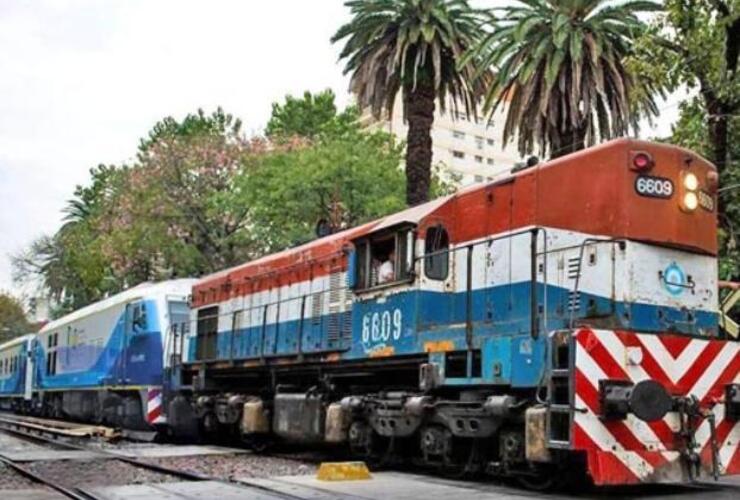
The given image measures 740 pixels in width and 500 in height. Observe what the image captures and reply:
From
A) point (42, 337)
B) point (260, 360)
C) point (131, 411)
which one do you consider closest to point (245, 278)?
point (260, 360)

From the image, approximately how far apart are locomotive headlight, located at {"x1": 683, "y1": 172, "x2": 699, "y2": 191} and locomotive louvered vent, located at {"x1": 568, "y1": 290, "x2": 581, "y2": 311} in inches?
66.4

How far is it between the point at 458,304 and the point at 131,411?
12.1m

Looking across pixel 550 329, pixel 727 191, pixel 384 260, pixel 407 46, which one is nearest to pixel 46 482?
pixel 384 260

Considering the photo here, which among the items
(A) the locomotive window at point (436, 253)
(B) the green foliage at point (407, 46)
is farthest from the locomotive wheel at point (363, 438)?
(B) the green foliage at point (407, 46)

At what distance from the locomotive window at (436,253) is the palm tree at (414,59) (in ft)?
42.7

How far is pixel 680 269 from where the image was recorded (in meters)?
9.85

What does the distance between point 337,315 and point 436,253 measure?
2668 mm

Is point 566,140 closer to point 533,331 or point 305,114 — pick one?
point 533,331

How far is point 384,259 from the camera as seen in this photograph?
40.4 ft

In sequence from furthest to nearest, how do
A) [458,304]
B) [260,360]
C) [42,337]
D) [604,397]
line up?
1. [42,337]
2. [260,360]
3. [458,304]
4. [604,397]

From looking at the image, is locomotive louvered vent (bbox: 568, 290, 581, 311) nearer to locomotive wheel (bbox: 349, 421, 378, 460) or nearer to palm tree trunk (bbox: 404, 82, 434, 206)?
locomotive wheel (bbox: 349, 421, 378, 460)

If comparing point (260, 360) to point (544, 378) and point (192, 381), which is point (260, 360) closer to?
point (192, 381)

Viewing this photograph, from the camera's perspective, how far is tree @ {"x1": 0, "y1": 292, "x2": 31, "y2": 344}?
82500 millimetres

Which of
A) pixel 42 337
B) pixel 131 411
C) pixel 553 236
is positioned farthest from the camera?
pixel 42 337
